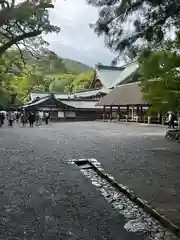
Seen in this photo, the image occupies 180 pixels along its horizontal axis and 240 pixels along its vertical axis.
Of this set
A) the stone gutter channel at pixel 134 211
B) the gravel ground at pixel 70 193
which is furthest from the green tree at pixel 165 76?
the stone gutter channel at pixel 134 211

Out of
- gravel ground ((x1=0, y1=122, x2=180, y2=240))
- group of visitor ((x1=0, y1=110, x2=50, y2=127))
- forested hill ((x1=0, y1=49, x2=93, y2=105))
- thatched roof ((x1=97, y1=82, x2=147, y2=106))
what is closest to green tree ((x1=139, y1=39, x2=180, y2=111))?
gravel ground ((x1=0, y1=122, x2=180, y2=240))

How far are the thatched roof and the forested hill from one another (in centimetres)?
673

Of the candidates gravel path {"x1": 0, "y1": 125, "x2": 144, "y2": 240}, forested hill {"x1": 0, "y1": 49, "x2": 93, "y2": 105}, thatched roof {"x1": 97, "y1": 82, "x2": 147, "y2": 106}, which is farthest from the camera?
thatched roof {"x1": 97, "y1": 82, "x2": 147, "y2": 106}

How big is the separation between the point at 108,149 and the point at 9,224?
9010 millimetres

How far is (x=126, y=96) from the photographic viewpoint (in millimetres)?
38062

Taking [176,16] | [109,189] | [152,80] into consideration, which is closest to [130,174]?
[109,189]

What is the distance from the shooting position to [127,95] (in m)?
38.2

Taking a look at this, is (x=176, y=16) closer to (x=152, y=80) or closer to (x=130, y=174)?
(x=130, y=174)

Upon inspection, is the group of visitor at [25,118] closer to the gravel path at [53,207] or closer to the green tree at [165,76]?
the green tree at [165,76]

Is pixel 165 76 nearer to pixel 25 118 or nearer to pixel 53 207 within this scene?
pixel 53 207

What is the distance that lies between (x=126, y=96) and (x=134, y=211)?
3293cm

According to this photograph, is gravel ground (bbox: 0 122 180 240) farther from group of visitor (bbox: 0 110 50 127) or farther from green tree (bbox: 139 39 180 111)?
group of visitor (bbox: 0 110 50 127)

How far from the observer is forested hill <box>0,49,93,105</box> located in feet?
64.0

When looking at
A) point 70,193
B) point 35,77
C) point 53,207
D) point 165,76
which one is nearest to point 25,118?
point 35,77
